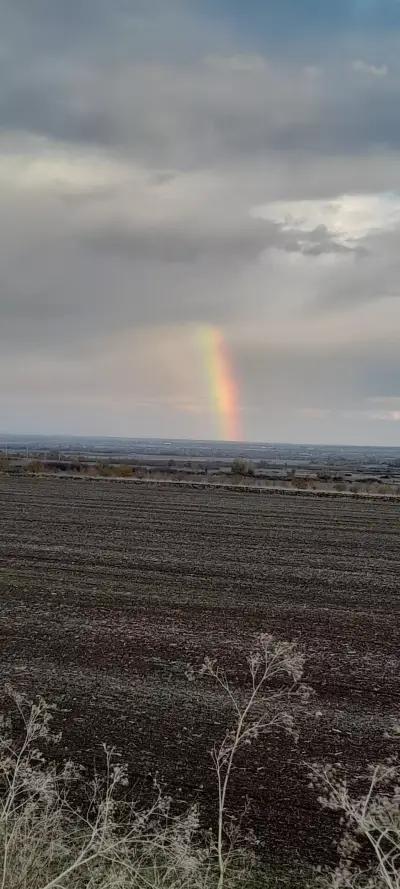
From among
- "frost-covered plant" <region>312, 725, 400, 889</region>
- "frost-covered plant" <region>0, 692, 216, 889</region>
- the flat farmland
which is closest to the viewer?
"frost-covered plant" <region>312, 725, 400, 889</region>

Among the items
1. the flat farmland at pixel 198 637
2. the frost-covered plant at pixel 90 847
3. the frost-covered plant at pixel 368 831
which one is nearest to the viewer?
the frost-covered plant at pixel 368 831

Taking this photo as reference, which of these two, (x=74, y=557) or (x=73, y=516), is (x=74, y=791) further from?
(x=73, y=516)

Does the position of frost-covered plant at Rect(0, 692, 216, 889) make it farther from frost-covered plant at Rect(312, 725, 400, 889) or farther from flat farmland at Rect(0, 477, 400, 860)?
frost-covered plant at Rect(312, 725, 400, 889)

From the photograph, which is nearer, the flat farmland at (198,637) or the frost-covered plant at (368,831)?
the frost-covered plant at (368,831)

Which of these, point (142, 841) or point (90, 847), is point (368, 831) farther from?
point (90, 847)

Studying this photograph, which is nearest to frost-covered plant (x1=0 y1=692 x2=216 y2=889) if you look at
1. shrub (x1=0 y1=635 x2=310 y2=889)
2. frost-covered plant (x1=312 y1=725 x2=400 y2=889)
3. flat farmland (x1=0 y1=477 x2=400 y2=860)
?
shrub (x1=0 y1=635 x2=310 y2=889)

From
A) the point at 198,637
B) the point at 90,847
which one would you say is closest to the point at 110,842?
the point at 90,847

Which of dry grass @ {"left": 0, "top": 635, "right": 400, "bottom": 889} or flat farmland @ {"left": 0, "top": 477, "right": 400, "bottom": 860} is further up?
dry grass @ {"left": 0, "top": 635, "right": 400, "bottom": 889}

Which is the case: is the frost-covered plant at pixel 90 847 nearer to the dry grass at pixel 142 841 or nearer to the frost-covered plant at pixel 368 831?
the dry grass at pixel 142 841

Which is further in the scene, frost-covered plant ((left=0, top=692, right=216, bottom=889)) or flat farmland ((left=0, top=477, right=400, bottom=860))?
flat farmland ((left=0, top=477, right=400, bottom=860))

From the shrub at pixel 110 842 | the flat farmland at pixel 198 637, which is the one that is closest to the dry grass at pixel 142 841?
the shrub at pixel 110 842
